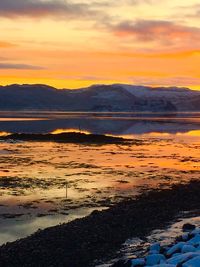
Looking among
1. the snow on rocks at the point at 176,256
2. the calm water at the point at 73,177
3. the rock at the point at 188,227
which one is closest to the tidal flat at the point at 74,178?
the calm water at the point at 73,177

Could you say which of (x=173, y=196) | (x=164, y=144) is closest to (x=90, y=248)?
(x=173, y=196)

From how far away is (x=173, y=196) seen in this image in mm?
19531

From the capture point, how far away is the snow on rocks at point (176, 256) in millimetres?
8454

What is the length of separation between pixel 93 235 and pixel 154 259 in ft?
13.8

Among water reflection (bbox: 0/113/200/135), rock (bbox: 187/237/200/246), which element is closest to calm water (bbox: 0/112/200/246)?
rock (bbox: 187/237/200/246)

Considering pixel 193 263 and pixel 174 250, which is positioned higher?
pixel 193 263

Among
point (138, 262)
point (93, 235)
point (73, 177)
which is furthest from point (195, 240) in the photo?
point (73, 177)

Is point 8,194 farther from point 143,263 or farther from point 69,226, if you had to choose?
point 143,263

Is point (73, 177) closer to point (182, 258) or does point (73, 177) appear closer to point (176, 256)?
point (176, 256)

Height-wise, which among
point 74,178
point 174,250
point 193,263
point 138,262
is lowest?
point 74,178

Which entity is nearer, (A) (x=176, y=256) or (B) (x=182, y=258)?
(B) (x=182, y=258)

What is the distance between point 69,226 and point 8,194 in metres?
6.27

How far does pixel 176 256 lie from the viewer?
9117mm

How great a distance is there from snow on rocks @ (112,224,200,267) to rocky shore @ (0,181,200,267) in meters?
1.88
